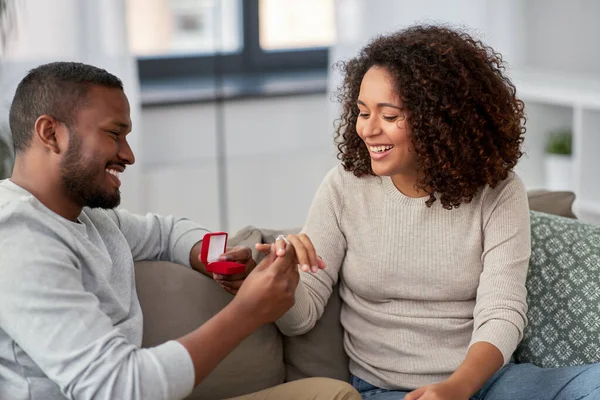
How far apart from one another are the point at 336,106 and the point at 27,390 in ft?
8.00

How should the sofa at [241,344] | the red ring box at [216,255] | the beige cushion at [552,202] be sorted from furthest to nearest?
the beige cushion at [552,202]
the sofa at [241,344]
the red ring box at [216,255]

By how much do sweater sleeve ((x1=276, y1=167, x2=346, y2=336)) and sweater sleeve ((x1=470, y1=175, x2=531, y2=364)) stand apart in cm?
29

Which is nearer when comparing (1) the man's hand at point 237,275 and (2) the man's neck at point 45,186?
(2) the man's neck at point 45,186

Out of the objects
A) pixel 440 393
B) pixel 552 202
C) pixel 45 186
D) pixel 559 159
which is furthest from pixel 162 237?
pixel 559 159

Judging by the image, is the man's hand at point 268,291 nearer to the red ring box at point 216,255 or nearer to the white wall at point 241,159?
the red ring box at point 216,255

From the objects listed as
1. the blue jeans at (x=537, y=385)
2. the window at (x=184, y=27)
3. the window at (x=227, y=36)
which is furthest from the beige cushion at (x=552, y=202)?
the window at (x=184, y=27)

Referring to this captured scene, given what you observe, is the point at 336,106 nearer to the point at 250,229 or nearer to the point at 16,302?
the point at 250,229

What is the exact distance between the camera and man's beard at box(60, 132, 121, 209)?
1468 mm

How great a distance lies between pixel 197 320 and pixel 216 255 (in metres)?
0.17

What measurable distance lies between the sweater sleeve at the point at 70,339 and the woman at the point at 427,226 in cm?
49

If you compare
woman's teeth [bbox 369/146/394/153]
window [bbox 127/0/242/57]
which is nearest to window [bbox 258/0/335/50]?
window [bbox 127/0/242/57]

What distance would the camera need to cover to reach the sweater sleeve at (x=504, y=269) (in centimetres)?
170

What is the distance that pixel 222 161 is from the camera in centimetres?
367

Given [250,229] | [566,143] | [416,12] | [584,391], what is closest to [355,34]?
[416,12]
